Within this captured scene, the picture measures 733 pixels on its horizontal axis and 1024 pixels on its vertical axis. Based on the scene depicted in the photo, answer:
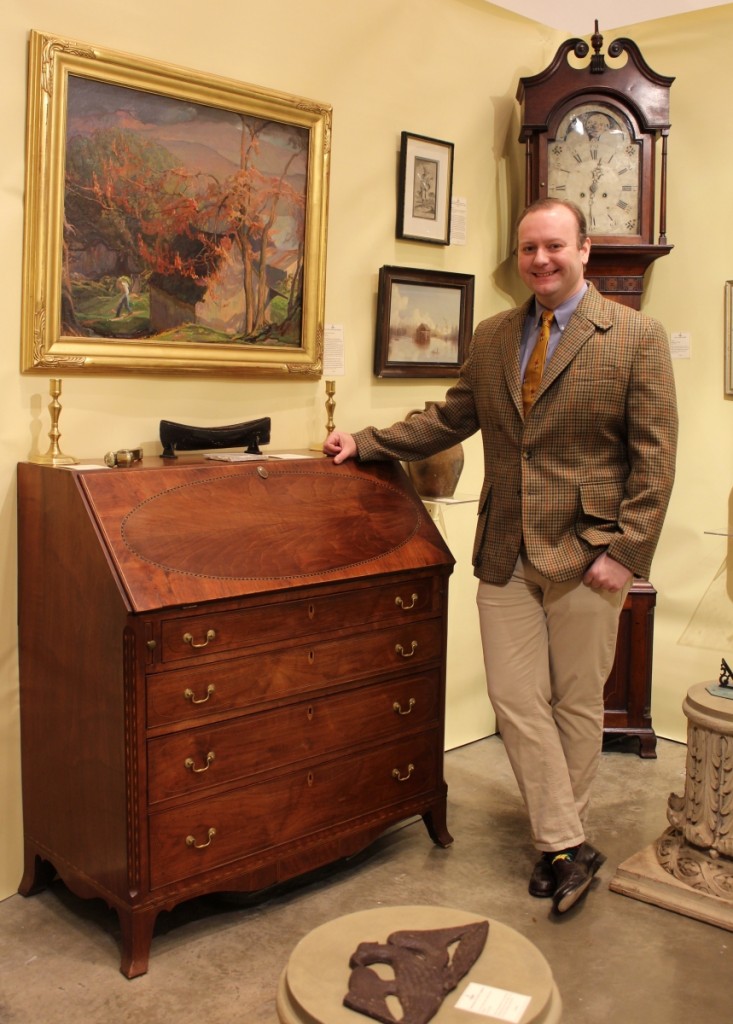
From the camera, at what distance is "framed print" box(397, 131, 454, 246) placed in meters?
4.16

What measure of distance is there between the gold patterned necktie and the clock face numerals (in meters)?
1.30

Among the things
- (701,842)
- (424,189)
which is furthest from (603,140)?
(701,842)

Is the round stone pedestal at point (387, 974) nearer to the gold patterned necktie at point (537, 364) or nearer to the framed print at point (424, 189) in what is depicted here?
the gold patterned necktie at point (537, 364)

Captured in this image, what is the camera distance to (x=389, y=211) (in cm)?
416

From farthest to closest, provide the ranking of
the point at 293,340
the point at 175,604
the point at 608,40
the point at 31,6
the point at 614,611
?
1. the point at 608,40
2. the point at 293,340
3. the point at 614,611
4. the point at 31,6
5. the point at 175,604

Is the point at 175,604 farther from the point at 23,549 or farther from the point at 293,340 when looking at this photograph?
the point at 293,340

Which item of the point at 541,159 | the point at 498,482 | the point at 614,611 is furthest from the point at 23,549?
the point at 541,159

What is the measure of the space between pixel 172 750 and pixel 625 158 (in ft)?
9.73

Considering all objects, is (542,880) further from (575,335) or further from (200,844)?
(575,335)

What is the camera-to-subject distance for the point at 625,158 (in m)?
4.38

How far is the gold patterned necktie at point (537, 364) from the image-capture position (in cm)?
326

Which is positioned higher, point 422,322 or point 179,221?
point 179,221

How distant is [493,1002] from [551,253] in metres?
2.10

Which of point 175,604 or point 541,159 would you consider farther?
point 541,159
